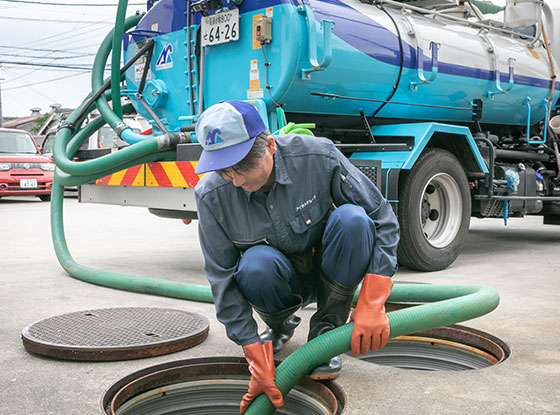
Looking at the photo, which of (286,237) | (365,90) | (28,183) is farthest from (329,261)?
(28,183)

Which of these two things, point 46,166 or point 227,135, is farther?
point 46,166

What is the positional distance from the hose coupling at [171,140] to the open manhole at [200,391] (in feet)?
7.27

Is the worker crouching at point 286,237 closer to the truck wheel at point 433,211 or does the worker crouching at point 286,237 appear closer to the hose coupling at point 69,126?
the truck wheel at point 433,211

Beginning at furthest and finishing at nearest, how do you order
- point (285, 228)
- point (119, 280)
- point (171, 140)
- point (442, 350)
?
point (171, 140), point (119, 280), point (442, 350), point (285, 228)

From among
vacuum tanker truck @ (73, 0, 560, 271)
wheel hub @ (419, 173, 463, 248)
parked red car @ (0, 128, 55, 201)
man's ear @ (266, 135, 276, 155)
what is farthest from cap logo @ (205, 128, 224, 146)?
parked red car @ (0, 128, 55, 201)

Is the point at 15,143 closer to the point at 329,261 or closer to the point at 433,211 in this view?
the point at 433,211

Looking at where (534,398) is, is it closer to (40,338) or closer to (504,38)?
(40,338)

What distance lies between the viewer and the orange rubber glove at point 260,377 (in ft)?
7.64

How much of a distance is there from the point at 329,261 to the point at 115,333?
4.59 ft

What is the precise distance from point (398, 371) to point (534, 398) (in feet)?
1.95

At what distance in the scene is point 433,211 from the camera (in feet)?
19.5

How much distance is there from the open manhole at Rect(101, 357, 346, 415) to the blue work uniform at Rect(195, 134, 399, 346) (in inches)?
17.1

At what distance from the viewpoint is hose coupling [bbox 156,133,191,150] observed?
475 cm

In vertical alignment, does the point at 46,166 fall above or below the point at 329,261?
below
